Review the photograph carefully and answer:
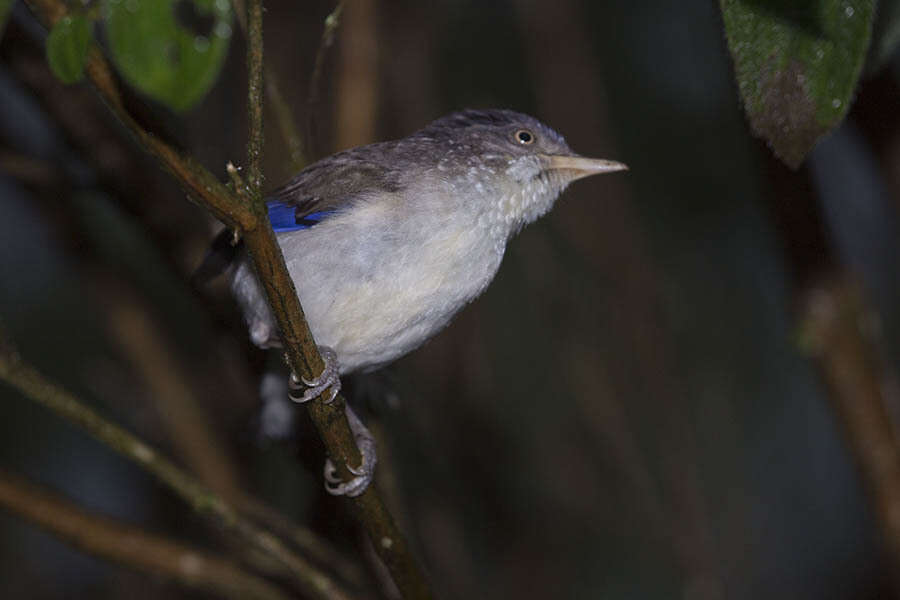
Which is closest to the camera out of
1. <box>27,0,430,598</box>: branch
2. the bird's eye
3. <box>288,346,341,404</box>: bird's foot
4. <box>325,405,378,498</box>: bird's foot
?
<box>27,0,430,598</box>: branch

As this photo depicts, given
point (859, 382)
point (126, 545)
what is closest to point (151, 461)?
point (126, 545)

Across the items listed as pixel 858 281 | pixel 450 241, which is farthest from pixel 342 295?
pixel 858 281

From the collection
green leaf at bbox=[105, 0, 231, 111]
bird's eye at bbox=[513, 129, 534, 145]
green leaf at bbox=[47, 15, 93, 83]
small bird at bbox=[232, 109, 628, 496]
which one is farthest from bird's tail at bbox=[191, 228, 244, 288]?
green leaf at bbox=[105, 0, 231, 111]

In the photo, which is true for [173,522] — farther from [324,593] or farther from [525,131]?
[525,131]

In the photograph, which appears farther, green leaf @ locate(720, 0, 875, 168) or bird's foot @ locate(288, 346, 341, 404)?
bird's foot @ locate(288, 346, 341, 404)

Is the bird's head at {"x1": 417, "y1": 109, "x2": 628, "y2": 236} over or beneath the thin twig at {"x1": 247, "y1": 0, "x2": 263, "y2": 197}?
beneath

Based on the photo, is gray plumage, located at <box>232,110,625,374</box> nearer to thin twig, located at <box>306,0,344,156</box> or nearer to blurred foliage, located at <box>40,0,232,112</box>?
thin twig, located at <box>306,0,344,156</box>

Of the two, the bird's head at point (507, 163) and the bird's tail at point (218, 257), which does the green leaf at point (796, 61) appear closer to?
the bird's head at point (507, 163)
